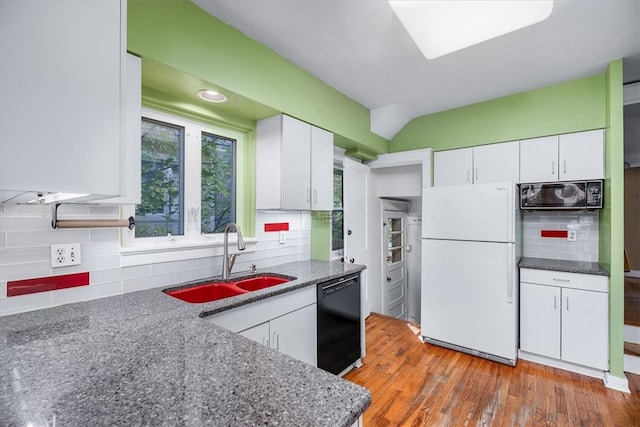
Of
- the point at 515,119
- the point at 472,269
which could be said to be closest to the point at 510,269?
the point at 472,269

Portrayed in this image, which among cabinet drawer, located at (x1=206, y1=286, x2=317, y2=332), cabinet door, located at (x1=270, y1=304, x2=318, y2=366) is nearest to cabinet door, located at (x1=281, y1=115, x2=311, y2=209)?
cabinet drawer, located at (x1=206, y1=286, x2=317, y2=332)

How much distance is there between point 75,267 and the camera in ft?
4.88

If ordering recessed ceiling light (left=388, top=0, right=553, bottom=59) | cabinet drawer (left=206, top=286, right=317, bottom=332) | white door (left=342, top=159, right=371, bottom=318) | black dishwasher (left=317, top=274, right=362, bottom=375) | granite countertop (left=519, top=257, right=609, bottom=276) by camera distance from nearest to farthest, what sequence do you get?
recessed ceiling light (left=388, top=0, right=553, bottom=59) → cabinet drawer (left=206, top=286, right=317, bottom=332) → black dishwasher (left=317, top=274, right=362, bottom=375) → granite countertop (left=519, top=257, right=609, bottom=276) → white door (left=342, top=159, right=371, bottom=318)

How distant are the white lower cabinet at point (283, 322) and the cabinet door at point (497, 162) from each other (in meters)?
2.28

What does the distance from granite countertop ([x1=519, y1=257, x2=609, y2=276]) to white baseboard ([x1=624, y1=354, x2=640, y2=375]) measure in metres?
0.77

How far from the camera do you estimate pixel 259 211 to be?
8.12ft

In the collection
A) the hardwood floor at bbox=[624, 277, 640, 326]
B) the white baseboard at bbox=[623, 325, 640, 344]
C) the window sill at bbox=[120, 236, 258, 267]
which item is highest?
the window sill at bbox=[120, 236, 258, 267]

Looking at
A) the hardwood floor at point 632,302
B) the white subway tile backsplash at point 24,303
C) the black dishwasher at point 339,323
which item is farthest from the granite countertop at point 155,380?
the hardwood floor at point 632,302

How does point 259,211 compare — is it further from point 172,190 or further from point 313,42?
point 313,42

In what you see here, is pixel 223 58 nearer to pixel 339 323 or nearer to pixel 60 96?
pixel 60 96

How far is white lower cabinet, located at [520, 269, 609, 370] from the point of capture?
234cm

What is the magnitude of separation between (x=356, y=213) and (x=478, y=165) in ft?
4.64

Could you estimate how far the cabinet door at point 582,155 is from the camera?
254cm

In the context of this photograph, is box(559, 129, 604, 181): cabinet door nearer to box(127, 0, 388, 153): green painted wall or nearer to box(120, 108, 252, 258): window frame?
box(127, 0, 388, 153): green painted wall
